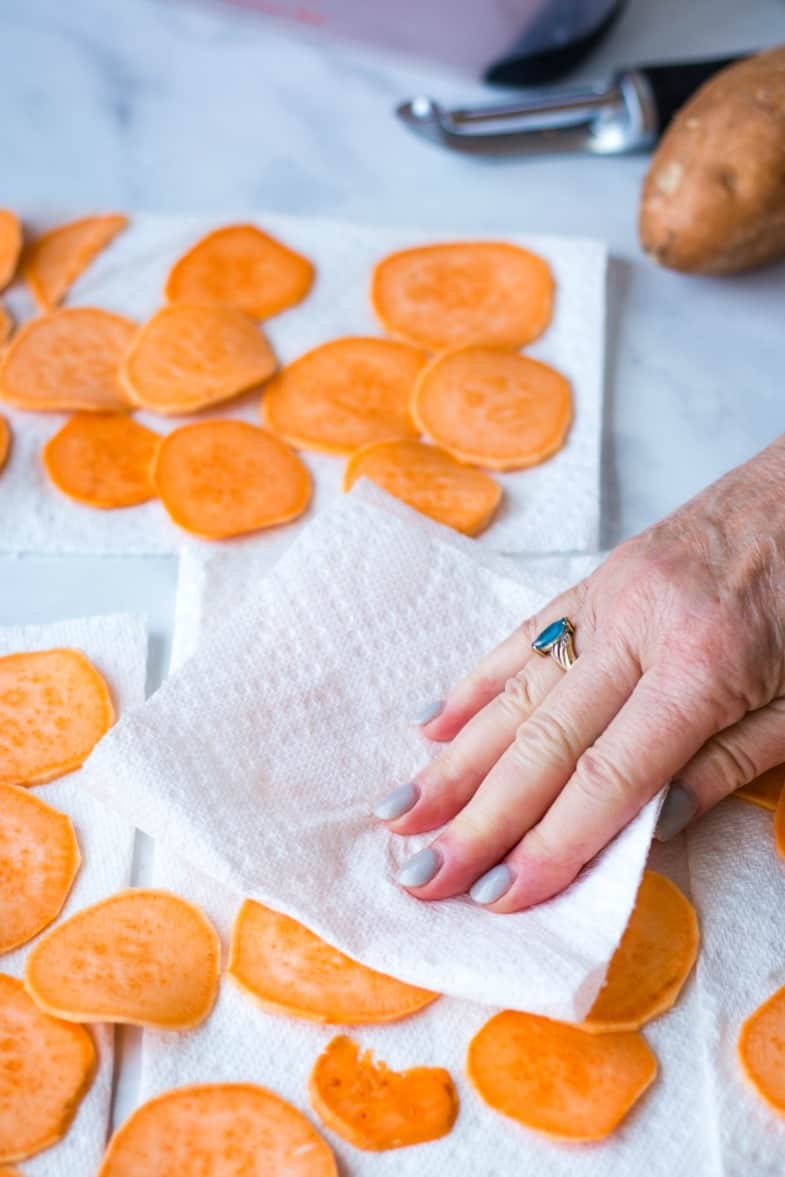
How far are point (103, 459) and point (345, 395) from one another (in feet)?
0.77

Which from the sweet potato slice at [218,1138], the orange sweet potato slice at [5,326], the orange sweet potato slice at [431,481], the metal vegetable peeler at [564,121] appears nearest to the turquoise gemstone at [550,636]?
the orange sweet potato slice at [431,481]

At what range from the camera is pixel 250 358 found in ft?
4.34

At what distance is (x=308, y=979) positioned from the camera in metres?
0.87

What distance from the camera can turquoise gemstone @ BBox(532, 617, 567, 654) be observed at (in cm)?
96

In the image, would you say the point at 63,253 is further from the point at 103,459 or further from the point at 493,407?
the point at 493,407

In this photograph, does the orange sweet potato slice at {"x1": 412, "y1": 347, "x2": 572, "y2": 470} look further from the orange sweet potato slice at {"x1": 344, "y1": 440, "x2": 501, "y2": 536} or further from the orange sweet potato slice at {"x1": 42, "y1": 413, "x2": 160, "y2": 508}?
the orange sweet potato slice at {"x1": 42, "y1": 413, "x2": 160, "y2": 508}

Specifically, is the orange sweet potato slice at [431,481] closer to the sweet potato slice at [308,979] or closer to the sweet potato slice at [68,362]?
the sweet potato slice at [68,362]

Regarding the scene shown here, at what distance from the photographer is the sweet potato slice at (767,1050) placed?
832 millimetres

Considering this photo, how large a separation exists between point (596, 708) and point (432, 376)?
19.3 inches

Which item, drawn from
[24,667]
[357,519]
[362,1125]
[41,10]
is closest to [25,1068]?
[362,1125]

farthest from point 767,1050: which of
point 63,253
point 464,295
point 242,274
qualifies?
point 63,253

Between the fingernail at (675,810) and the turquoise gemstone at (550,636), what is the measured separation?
0.13 meters

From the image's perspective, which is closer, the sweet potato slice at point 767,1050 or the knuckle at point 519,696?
the sweet potato slice at point 767,1050

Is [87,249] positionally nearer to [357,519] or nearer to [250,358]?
[250,358]
